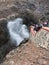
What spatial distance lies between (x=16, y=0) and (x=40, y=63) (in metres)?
3.21

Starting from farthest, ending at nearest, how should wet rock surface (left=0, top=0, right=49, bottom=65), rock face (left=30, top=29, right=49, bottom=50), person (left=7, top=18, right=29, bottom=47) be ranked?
person (left=7, top=18, right=29, bottom=47)
rock face (left=30, top=29, right=49, bottom=50)
wet rock surface (left=0, top=0, right=49, bottom=65)

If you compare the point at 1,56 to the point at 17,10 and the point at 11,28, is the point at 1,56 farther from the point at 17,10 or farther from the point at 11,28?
the point at 17,10

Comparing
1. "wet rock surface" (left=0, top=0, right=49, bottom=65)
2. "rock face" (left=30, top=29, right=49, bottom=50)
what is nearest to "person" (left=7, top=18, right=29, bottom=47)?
"wet rock surface" (left=0, top=0, right=49, bottom=65)

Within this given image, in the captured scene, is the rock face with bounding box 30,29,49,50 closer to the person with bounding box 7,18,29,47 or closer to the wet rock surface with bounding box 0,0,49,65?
the wet rock surface with bounding box 0,0,49,65

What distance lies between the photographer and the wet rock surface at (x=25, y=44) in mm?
Answer: 3668

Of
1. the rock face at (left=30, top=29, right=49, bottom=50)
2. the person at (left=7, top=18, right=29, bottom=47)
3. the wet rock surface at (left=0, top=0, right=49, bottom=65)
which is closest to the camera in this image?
the wet rock surface at (left=0, top=0, right=49, bottom=65)

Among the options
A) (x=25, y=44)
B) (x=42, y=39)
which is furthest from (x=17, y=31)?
(x=42, y=39)

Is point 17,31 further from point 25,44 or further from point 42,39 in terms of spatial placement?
point 42,39

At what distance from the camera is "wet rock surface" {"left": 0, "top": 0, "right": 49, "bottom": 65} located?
12.0 ft

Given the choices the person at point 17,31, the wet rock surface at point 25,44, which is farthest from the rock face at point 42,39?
the person at point 17,31

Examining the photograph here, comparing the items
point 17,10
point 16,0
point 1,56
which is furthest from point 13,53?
point 16,0

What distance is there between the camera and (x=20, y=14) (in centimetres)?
529

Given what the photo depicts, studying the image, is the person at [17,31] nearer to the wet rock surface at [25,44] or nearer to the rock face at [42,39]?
the wet rock surface at [25,44]

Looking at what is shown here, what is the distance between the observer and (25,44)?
4.22m
